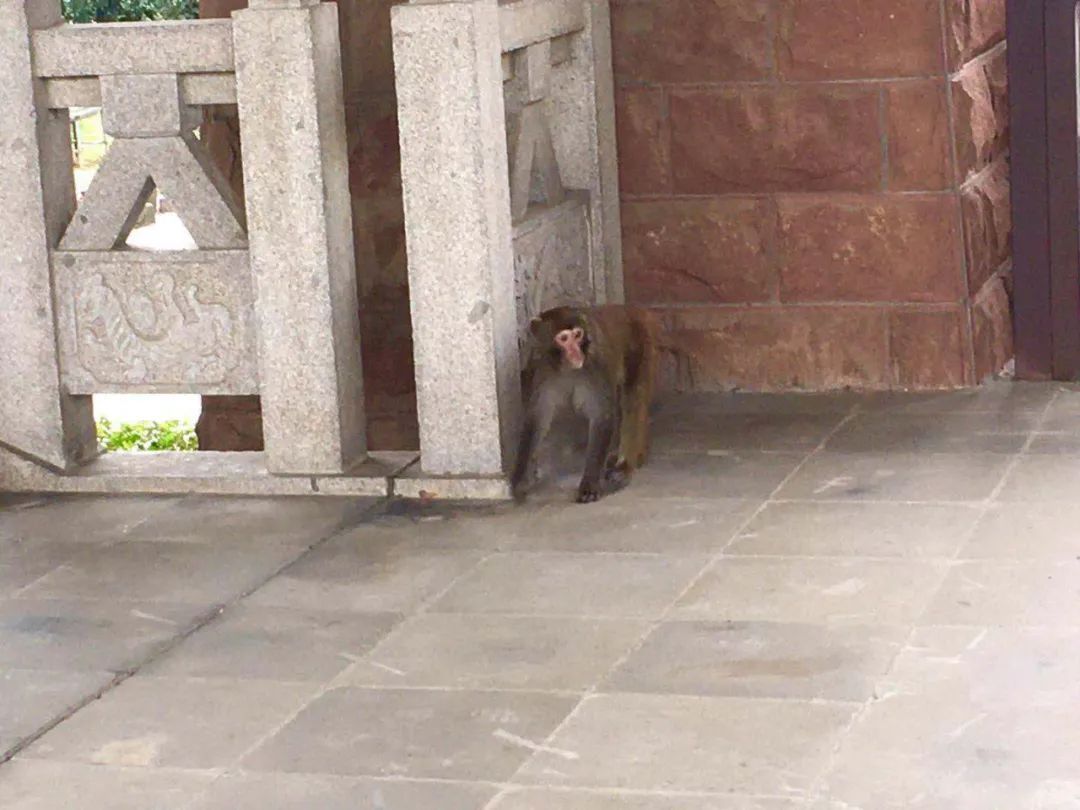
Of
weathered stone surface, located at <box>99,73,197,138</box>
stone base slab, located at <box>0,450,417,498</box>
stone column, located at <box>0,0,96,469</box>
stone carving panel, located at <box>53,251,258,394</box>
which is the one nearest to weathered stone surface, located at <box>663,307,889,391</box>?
stone base slab, located at <box>0,450,417,498</box>

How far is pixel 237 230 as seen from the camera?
6.45m

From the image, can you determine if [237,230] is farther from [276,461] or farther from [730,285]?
[730,285]

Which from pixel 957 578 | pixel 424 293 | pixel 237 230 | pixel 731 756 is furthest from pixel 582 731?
pixel 237 230

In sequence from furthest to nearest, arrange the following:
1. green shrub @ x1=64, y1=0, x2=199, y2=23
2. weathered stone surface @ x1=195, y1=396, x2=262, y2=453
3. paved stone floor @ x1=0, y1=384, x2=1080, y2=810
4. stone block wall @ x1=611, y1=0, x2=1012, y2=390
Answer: green shrub @ x1=64, y1=0, x2=199, y2=23 → weathered stone surface @ x1=195, y1=396, x2=262, y2=453 → stone block wall @ x1=611, y1=0, x2=1012, y2=390 → paved stone floor @ x1=0, y1=384, x2=1080, y2=810

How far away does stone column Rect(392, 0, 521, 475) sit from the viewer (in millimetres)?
6078

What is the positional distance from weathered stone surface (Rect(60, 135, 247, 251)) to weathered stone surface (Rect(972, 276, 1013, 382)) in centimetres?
263

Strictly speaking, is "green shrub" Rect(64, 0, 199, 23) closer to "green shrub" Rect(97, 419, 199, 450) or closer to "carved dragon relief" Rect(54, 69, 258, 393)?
"green shrub" Rect(97, 419, 199, 450)

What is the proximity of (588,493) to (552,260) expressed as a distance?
1.10 m

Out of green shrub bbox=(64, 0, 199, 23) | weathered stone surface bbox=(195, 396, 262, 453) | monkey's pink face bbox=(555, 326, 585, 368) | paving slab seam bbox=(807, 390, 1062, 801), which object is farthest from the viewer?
green shrub bbox=(64, 0, 199, 23)

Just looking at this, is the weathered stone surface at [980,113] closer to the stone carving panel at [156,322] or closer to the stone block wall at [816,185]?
the stone block wall at [816,185]

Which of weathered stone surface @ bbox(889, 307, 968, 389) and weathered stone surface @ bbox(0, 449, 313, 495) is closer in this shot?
weathered stone surface @ bbox(0, 449, 313, 495)

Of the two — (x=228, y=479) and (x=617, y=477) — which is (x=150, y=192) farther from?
(x=617, y=477)

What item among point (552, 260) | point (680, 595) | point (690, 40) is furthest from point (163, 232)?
point (680, 595)

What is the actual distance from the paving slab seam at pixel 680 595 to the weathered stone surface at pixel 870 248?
44 cm
